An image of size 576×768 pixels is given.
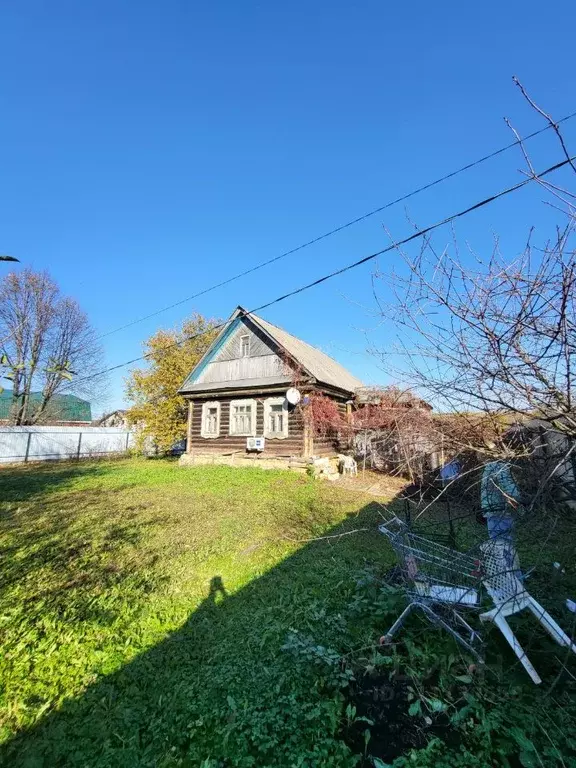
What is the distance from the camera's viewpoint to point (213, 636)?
3402 millimetres

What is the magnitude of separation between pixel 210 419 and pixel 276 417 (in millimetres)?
3544

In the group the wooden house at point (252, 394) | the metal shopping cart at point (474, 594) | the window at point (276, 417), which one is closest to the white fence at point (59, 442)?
the wooden house at point (252, 394)

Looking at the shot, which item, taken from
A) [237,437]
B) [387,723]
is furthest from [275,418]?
[387,723]

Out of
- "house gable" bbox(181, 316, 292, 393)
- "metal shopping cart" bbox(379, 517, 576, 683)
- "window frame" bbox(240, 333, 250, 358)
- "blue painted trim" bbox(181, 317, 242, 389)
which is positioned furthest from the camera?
"blue painted trim" bbox(181, 317, 242, 389)

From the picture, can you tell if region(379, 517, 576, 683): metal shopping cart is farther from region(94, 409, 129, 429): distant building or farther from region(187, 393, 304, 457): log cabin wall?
region(94, 409, 129, 429): distant building

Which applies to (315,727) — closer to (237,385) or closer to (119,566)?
(119,566)

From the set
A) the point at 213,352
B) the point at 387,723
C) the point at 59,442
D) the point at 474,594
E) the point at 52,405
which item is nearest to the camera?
the point at 387,723

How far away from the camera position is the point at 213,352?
51.1ft

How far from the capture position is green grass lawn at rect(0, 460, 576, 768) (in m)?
2.21

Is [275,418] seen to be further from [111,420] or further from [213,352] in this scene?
[111,420]

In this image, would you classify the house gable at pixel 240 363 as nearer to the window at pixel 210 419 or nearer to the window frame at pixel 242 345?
the window frame at pixel 242 345

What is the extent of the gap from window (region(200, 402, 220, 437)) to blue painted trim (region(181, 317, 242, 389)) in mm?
1419

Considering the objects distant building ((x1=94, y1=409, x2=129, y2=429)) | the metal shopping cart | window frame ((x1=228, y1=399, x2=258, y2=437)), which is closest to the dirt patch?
the metal shopping cart

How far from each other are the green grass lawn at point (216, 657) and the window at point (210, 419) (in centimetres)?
847
